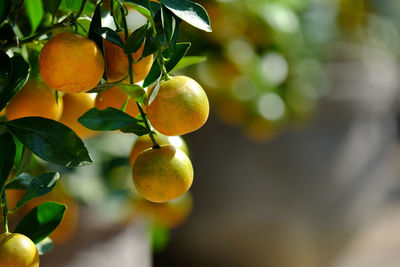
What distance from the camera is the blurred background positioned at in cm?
111

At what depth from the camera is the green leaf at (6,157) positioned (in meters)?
0.33

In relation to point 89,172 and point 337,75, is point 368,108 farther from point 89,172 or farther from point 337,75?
point 89,172

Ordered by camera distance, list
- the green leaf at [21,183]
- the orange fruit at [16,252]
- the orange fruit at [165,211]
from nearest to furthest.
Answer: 1. the orange fruit at [16,252]
2. the green leaf at [21,183]
3. the orange fruit at [165,211]

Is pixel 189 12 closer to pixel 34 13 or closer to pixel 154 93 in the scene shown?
pixel 154 93

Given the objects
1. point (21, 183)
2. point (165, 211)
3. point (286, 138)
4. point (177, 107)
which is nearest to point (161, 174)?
point (177, 107)

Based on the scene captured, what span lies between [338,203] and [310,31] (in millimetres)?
428

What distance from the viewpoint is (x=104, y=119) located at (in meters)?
0.33

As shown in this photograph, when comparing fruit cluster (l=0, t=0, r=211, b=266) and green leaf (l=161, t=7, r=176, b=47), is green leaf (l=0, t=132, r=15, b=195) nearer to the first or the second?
fruit cluster (l=0, t=0, r=211, b=266)

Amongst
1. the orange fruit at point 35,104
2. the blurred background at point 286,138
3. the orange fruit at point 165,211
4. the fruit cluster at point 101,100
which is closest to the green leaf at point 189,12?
the fruit cluster at point 101,100

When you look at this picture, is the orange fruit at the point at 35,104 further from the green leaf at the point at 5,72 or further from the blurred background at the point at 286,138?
the blurred background at the point at 286,138

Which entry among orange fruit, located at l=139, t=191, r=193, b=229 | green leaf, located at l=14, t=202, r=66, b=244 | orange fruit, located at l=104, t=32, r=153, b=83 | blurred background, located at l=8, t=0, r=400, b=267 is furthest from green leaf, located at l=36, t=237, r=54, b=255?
blurred background, located at l=8, t=0, r=400, b=267

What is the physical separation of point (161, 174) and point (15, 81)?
0.32 ft

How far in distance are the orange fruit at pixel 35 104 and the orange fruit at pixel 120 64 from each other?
0.16 feet

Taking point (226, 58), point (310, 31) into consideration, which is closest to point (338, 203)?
point (310, 31)
